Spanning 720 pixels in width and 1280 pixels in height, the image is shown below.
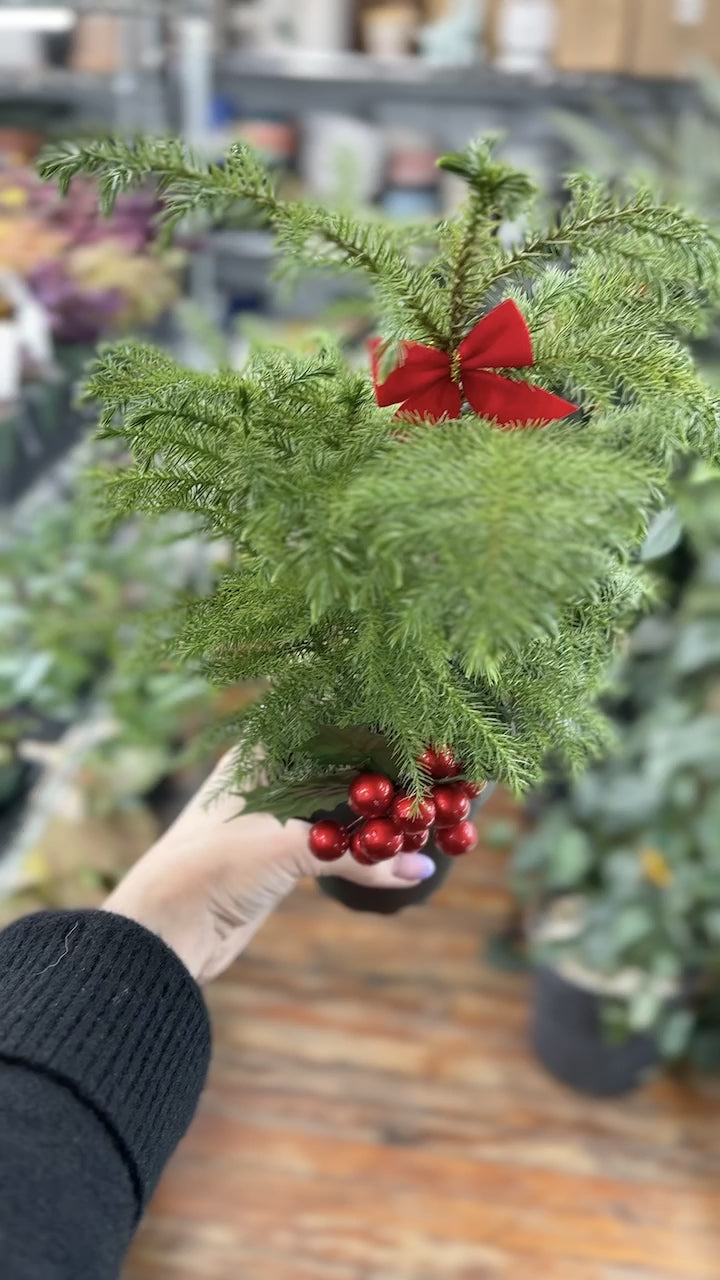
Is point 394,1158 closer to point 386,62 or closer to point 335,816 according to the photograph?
point 335,816

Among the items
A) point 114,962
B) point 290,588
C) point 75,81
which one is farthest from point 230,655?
point 75,81

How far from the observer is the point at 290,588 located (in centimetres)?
53

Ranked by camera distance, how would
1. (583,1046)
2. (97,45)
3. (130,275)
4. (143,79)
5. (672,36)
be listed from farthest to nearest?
(672,36) → (143,79) → (97,45) → (583,1046) → (130,275)

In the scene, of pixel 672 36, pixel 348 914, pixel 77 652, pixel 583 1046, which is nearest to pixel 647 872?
pixel 583 1046

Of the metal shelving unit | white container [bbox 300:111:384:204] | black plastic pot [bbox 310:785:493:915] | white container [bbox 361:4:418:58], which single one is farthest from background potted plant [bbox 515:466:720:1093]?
white container [bbox 361:4:418:58]

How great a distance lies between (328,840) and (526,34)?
84.2 inches

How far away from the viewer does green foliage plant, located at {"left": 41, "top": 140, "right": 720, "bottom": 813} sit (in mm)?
416

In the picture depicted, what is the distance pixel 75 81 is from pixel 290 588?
1473 millimetres

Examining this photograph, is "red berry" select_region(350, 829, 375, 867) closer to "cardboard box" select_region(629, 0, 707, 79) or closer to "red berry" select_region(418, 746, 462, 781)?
"red berry" select_region(418, 746, 462, 781)

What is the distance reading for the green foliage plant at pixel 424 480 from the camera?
0.42m

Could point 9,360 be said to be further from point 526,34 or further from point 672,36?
point 672,36

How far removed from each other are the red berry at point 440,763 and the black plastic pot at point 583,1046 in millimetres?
1076

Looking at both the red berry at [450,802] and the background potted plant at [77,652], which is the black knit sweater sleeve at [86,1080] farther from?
the background potted plant at [77,652]

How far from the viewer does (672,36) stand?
82.6 inches
